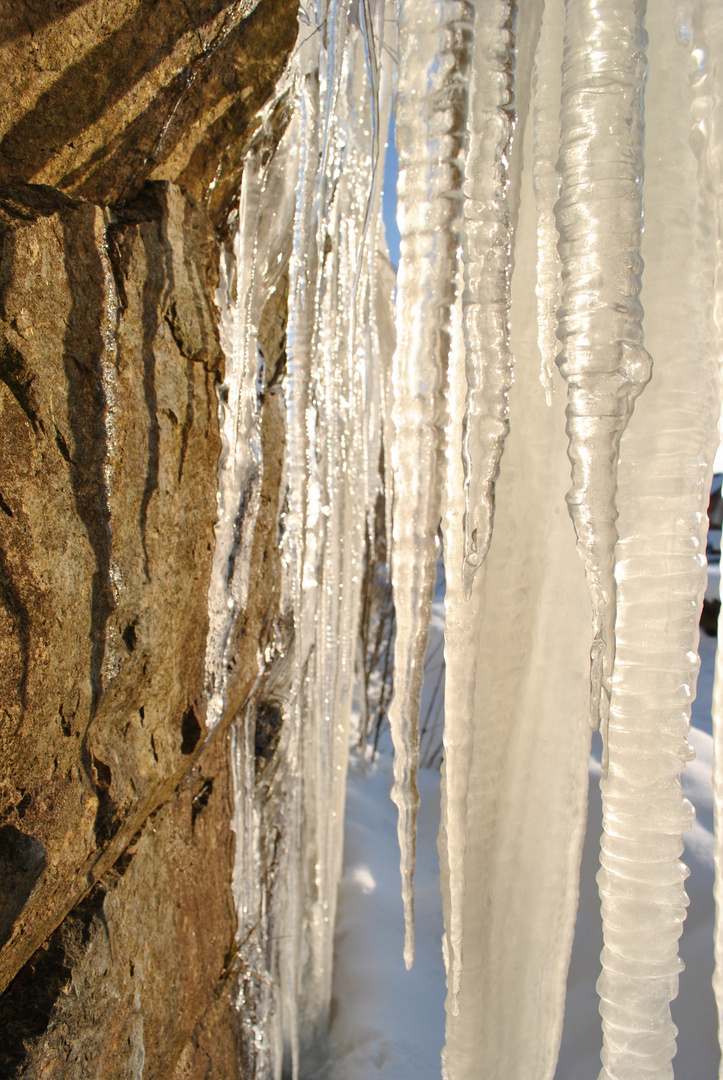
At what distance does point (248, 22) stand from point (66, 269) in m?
0.65

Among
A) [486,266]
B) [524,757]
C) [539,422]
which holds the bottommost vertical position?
[524,757]

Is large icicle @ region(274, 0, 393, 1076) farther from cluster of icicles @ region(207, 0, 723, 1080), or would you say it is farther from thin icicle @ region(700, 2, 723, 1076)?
thin icicle @ region(700, 2, 723, 1076)

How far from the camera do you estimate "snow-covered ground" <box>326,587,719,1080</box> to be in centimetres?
141

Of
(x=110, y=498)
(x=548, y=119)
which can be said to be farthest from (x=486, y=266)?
(x=110, y=498)

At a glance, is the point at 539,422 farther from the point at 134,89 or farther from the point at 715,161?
the point at 134,89

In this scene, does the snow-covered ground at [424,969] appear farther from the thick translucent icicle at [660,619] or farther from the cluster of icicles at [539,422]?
the thick translucent icicle at [660,619]

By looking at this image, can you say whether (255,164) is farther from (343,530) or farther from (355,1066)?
(355,1066)

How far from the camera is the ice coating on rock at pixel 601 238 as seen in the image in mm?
599

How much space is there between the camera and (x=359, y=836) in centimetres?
264

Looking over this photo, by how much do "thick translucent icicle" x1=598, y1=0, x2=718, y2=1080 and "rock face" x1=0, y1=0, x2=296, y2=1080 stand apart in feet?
2.45

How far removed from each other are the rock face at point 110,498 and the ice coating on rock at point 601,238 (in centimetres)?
68

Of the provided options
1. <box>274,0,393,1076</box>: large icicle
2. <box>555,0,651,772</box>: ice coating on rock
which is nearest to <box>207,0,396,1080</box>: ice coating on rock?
<box>274,0,393,1076</box>: large icicle

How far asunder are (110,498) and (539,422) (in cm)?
68

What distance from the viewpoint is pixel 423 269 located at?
68 cm
